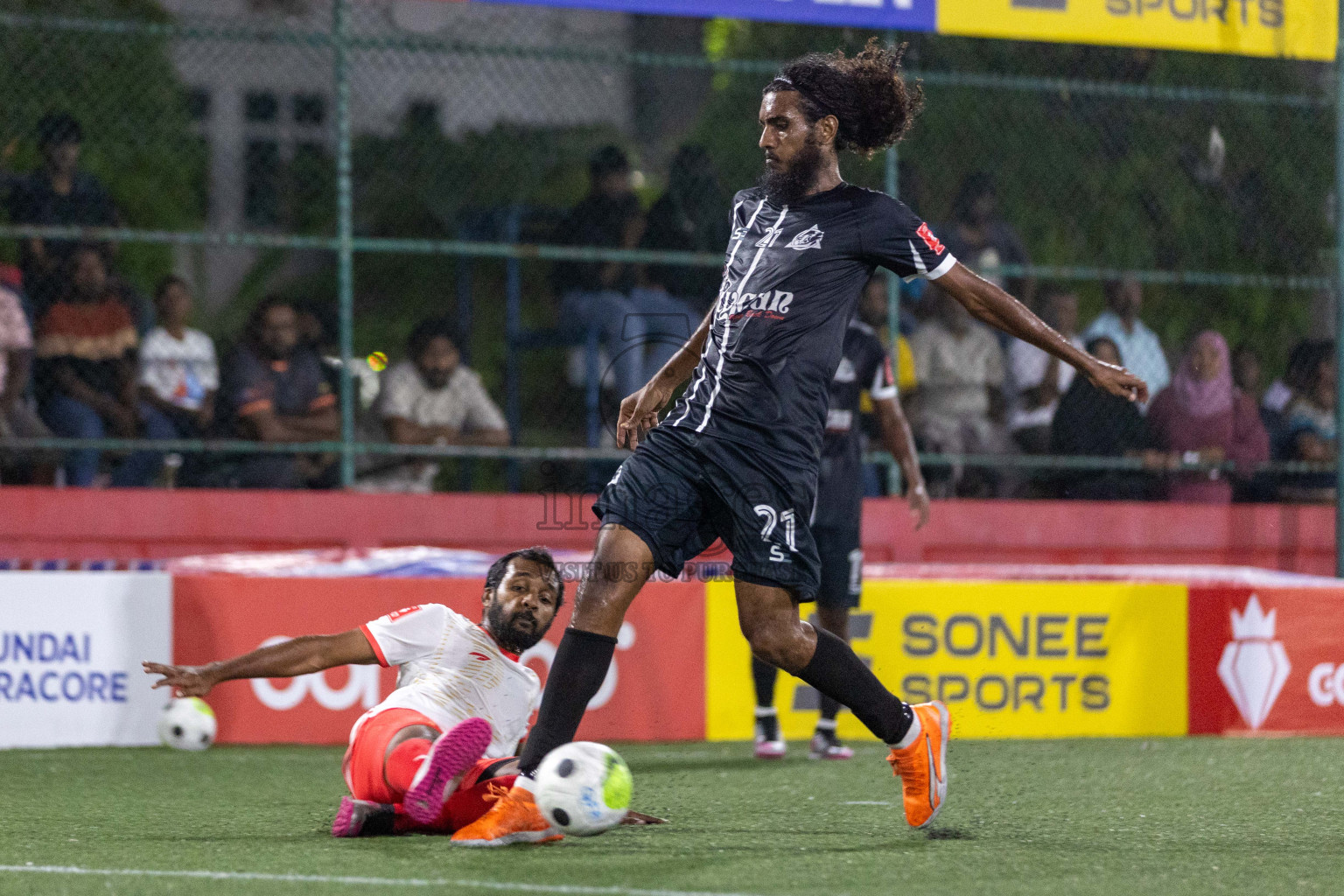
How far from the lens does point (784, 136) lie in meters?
4.88

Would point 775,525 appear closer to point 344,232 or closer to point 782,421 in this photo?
point 782,421

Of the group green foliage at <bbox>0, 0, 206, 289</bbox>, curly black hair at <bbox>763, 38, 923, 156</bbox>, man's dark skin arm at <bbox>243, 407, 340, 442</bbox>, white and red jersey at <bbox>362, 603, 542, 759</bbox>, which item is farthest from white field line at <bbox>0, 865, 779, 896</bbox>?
green foliage at <bbox>0, 0, 206, 289</bbox>

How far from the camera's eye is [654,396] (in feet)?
17.0

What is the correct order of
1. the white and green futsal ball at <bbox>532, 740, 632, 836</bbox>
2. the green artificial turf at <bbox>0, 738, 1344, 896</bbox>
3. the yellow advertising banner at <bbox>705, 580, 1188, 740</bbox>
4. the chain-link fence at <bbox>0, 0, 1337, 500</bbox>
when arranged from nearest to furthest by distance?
1. the green artificial turf at <bbox>0, 738, 1344, 896</bbox>
2. the white and green futsal ball at <bbox>532, 740, 632, 836</bbox>
3. the yellow advertising banner at <bbox>705, 580, 1188, 740</bbox>
4. the chain-link fence at <bbox>0, 0, 1337, 500</bbox>

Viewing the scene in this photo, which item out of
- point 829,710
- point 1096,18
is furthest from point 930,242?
point 1096,18

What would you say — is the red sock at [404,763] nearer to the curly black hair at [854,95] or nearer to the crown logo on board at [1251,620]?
the curly black hair at [854,95]

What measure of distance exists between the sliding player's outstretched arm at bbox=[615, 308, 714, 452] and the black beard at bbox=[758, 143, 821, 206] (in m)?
0.46

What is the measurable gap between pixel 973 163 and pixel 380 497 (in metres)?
4.78

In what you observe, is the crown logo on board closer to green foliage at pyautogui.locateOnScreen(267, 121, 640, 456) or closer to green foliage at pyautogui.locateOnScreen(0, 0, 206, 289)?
green foliage at pyautogui.locateOnScreen(267, 121, 640, 456)

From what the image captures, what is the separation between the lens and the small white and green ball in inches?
288

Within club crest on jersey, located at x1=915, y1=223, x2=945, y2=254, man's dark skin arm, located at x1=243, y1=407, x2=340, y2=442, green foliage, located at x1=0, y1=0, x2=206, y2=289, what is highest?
green foliage, located at x1=0, y1=0, x2=206, y2=289

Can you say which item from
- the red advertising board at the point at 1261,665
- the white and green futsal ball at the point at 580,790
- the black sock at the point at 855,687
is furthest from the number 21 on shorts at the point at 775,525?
the red advertising board at the point at 1261,665

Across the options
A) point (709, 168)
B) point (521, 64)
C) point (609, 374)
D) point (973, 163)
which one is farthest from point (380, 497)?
point (521, 64)

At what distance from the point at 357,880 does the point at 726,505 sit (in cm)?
138
